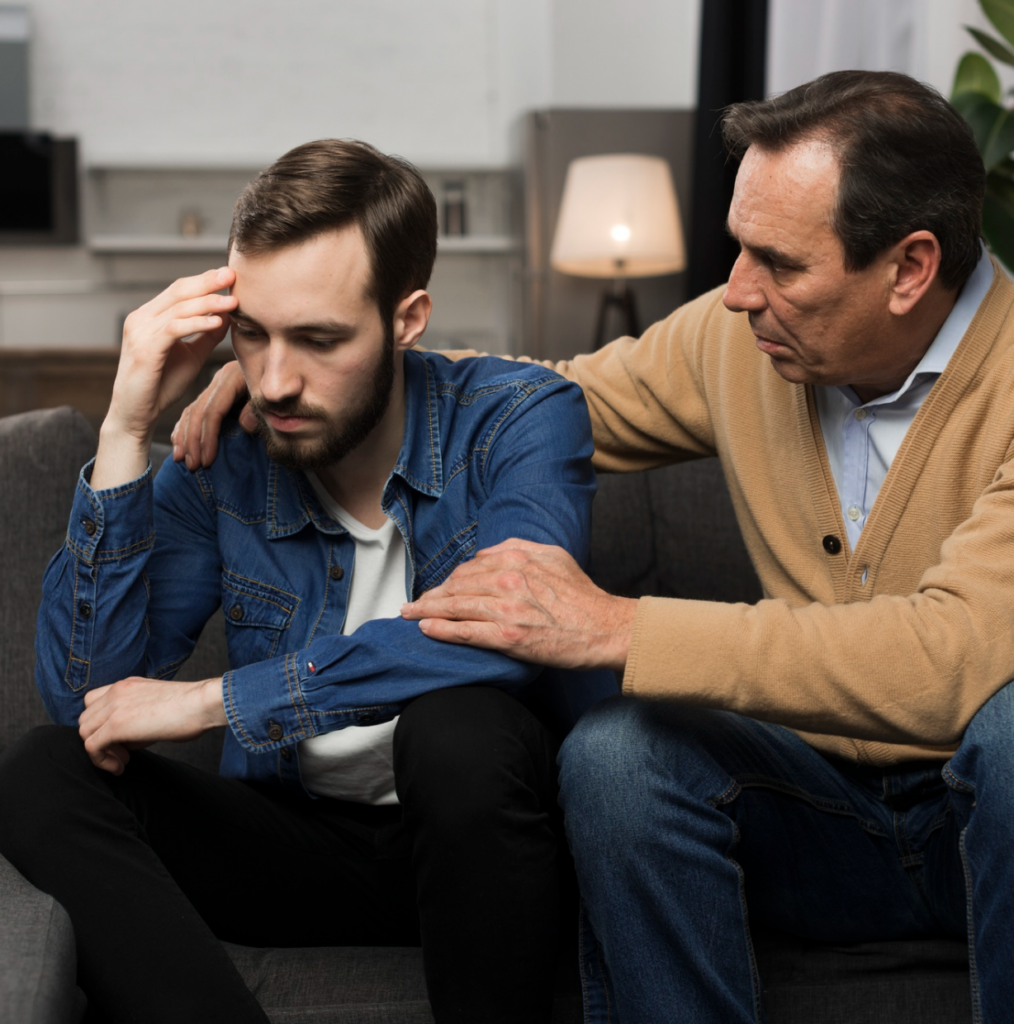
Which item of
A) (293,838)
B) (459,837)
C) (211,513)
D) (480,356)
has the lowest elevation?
(293,838)

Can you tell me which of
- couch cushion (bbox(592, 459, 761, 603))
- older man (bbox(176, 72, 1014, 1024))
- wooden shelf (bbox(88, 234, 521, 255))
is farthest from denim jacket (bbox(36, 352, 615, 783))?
wooden shelf (bbox(88, 234, 521, 255))

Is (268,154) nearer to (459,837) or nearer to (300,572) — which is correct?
(300,572)

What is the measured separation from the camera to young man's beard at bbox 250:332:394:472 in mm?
1194

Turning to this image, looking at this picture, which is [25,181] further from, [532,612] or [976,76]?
[532,612]

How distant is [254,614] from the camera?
1.29 m

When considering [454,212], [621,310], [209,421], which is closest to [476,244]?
[454,212]

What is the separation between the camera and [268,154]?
495 cm

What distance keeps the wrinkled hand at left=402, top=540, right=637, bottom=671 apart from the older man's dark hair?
451 millimetres

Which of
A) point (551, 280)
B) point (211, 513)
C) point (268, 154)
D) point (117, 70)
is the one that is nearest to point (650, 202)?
point (551, 280)

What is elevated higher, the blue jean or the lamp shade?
the lamp shade

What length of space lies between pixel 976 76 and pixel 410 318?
1603mm

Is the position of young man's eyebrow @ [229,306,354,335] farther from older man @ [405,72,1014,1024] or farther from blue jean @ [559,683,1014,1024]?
blue jean @ [559,683,1014,1024]

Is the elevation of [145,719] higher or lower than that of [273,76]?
lower

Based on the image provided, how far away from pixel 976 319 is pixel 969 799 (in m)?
0.50
